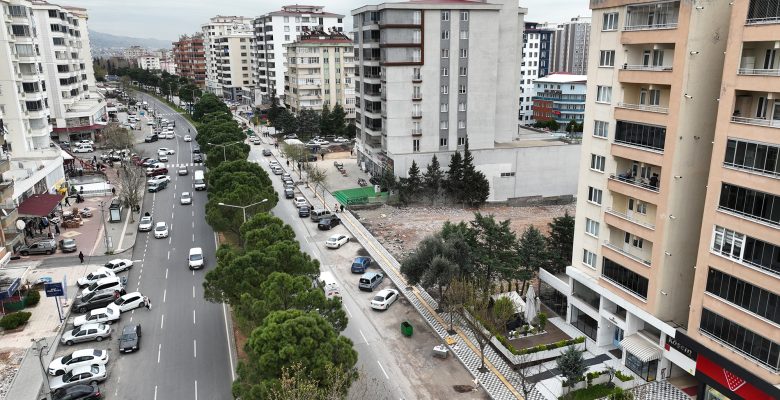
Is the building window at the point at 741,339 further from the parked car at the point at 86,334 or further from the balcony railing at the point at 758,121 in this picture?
the parked car at the point at 86,334

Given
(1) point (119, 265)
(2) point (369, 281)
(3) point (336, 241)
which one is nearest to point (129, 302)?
(1) point (119, 265)

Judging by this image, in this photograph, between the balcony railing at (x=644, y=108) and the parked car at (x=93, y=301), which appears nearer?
the balcony railing at (x=644, y=108)

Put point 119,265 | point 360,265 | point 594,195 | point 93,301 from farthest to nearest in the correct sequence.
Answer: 1. point 360,265
2. point 119,265
3. point 93,301
4. point 594,195

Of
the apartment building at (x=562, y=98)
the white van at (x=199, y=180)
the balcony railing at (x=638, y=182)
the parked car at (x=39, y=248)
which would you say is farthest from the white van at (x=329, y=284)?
the apartment building at (x=562, y=98)

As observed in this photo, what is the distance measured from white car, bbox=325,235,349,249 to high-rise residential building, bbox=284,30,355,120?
66.6m

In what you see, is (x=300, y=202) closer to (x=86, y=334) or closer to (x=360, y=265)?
(x=360, y=265)

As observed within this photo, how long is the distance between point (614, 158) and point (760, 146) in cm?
886

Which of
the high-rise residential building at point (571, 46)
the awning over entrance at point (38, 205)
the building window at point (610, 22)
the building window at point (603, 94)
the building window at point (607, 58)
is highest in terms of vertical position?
the high-rise residential building at point (571, 46)

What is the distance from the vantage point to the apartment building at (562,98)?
4877 inches

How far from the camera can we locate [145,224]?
57.8m

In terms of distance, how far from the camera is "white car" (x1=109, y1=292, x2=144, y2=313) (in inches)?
1551

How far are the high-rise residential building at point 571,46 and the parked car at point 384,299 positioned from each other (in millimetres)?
143381

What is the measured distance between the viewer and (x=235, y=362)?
1289 inches

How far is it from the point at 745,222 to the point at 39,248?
55.1m
